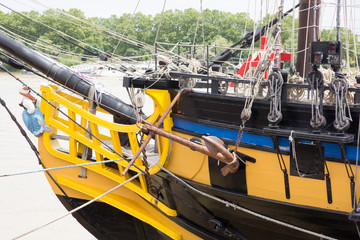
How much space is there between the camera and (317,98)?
301 cm

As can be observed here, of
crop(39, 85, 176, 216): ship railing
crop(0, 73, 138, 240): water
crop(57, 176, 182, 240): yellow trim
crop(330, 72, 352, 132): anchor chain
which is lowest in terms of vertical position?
crop(0, 73, 138, 240): water

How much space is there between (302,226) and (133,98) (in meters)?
1.81

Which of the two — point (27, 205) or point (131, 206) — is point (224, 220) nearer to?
point (131, 206)

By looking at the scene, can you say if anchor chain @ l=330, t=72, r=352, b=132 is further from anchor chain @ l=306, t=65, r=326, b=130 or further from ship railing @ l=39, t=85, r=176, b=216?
ship railing @ l=39, t=85, r=176, b=216

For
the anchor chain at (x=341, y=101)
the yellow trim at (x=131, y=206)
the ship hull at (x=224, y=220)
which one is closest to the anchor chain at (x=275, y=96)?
the anchor chain at (x=341, y=101)

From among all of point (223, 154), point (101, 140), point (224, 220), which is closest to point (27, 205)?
point (101, 140)

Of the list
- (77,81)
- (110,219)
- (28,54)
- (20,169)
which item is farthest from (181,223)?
(20,169)

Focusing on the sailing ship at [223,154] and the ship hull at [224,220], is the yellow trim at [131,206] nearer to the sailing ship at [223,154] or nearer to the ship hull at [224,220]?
the sailing ship at [223,154]

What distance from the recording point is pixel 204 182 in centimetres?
390

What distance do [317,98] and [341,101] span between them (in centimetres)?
16

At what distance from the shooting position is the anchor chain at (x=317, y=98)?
119 inches

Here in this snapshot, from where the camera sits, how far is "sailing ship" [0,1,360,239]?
10.2 feet

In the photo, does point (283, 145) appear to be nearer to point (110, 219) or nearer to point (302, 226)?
point (302, 226)

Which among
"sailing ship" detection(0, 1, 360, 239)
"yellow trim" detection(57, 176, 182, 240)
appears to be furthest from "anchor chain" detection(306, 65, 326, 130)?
"yellow trim" detection(57, 176, 182, 240)
